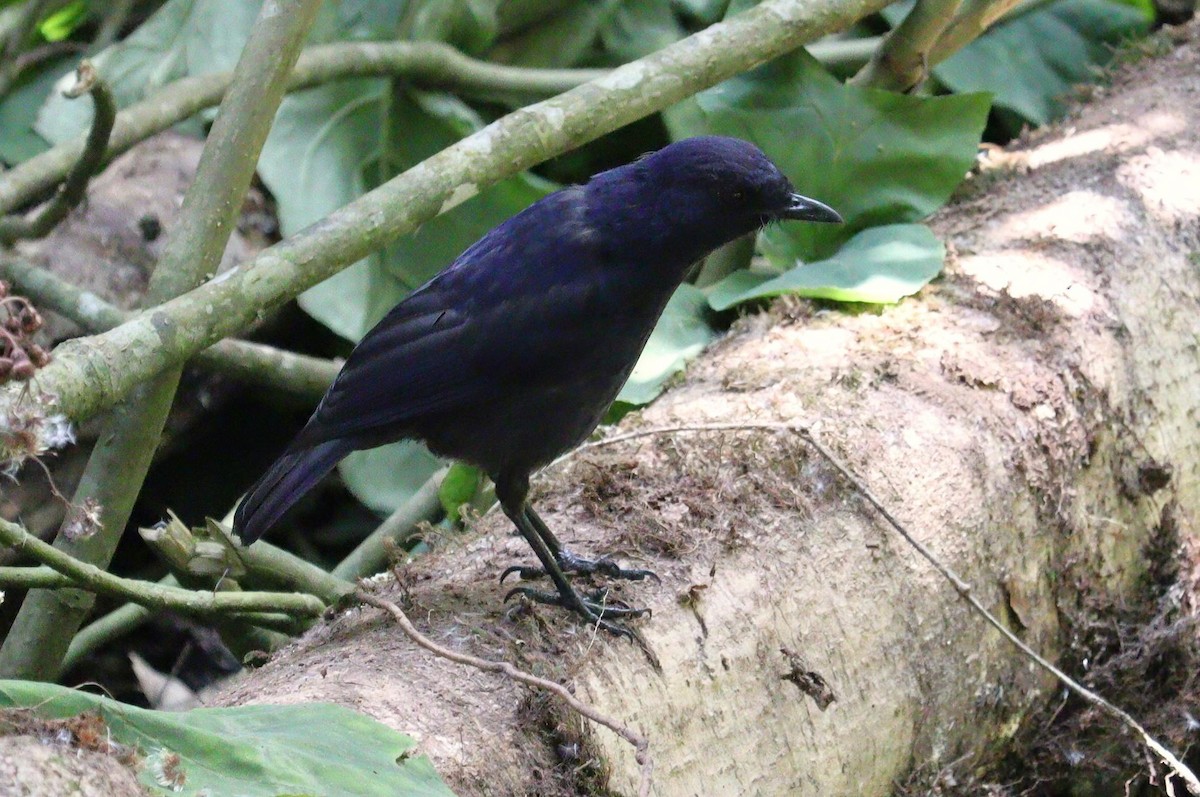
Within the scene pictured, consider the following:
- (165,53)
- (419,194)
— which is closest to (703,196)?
(419,194)

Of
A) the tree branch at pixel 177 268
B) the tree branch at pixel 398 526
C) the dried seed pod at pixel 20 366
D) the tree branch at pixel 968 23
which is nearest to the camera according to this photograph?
the dried seed pod at pixel 20 366

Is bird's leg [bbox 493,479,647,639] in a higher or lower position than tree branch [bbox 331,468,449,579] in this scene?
higher

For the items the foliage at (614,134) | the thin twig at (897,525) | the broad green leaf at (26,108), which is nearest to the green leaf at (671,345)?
the foliage at (614,134)

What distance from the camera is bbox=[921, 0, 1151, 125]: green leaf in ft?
15.0

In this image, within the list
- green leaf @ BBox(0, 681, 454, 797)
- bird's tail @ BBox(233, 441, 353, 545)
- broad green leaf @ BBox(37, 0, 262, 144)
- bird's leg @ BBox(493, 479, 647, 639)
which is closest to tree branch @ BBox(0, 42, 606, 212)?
broad green leaf @ BBox(37, 0, 262, 144)

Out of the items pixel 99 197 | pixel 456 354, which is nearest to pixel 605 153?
pixel 99 197

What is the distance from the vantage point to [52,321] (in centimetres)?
356

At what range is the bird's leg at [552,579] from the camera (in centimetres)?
222

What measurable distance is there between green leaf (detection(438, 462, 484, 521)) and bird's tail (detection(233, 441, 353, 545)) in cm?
67

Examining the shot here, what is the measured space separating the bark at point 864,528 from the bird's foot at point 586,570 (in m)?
0.05

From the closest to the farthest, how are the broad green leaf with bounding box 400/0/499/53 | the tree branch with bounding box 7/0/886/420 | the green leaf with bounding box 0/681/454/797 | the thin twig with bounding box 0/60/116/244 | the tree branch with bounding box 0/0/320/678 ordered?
1. the green leaf with bounding box 0/681/454/797
2. the tree branch with bounding box 7/0/886/420
3. the thin twig with bounding box 0/60/116/244
4. the tree branch with bounding box 0/0/320/678
5. the broad green leaf with bounding box 400/0/499/53

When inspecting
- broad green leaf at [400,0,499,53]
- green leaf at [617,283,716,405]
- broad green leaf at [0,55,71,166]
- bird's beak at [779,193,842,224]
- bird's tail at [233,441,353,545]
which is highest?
broad green leaf at [0,55,71,166]

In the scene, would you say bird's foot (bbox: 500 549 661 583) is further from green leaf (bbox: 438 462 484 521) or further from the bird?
green leaf (bbox: 438 462 484 521)

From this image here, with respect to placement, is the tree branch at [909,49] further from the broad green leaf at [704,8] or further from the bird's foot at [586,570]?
the bird's foot at [586,570]
